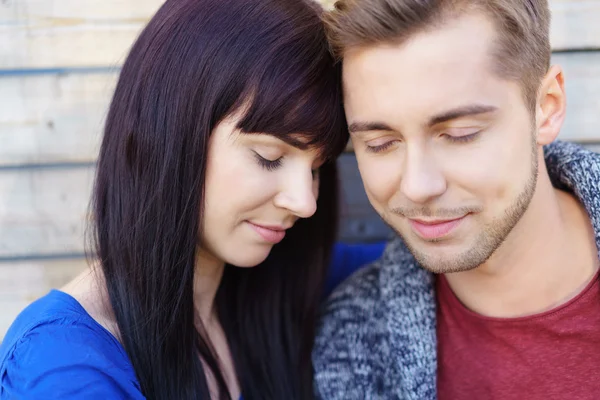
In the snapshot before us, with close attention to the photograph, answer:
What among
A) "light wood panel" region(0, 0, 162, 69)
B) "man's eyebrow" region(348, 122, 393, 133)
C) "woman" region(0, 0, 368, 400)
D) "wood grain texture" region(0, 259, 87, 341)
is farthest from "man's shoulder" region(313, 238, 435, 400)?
"light wood panel" region(0, 0, 162, 69)

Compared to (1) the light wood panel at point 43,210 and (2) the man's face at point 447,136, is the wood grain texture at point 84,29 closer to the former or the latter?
(1) the light wood panel at point 43,210

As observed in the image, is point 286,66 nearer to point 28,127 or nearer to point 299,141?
point 299,141

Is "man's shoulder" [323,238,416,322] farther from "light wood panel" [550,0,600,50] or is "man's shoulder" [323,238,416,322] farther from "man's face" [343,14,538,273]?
"light wood panel" [550,0,600,50]

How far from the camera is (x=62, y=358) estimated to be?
3.30 feet

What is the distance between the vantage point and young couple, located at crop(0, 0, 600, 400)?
1.08m

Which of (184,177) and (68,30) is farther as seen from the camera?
(68,30)

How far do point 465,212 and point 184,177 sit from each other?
20.7 inches

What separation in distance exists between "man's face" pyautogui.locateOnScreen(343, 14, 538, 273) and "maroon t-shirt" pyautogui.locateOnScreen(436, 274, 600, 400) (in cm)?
20

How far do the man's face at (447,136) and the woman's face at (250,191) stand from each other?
14cm

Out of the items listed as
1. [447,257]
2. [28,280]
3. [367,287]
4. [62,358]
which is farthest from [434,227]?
[28,280]

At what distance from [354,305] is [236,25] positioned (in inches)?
27.0

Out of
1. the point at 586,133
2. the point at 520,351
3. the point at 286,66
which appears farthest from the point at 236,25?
the point at 586,133

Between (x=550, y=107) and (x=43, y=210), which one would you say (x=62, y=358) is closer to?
(x=43, y=210)

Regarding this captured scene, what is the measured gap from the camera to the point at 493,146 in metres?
1.10
